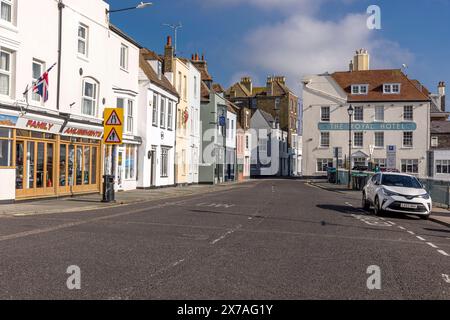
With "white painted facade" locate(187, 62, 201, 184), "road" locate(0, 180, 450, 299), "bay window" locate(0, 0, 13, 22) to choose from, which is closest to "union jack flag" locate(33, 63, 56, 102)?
"bay window" locate(0, 0, 13, 22)

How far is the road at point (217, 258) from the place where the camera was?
6.89 metres

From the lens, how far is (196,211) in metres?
18.7

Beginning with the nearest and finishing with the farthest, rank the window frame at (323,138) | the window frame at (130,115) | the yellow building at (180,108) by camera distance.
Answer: the window frame at (130,115), the yellow building at (180,108), the window frame at (323,138)

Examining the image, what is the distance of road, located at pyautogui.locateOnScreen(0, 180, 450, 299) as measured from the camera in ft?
22.6

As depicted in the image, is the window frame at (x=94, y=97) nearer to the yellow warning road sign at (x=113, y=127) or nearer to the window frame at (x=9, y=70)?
the yellow warning road sign at (x=113, y=127)

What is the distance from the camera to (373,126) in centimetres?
6806

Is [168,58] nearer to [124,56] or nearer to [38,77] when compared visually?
[124,56]

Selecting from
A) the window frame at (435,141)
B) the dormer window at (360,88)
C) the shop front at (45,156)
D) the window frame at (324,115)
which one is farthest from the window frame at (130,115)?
the window frame at (435,141)

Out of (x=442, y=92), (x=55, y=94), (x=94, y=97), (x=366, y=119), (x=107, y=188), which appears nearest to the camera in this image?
(x=107, y=188)

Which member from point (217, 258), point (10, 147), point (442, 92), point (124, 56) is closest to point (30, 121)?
point (10, 147)

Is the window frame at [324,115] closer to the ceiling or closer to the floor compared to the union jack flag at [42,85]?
closer to the ceiling

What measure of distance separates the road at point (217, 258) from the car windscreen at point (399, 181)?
3834 millimetres

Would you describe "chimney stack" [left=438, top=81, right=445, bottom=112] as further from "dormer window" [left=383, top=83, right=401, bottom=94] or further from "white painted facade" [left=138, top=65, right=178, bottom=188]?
"white painted facade" [left=138, top=65, right=178, bottom=188]

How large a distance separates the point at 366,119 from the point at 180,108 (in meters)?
34.4
